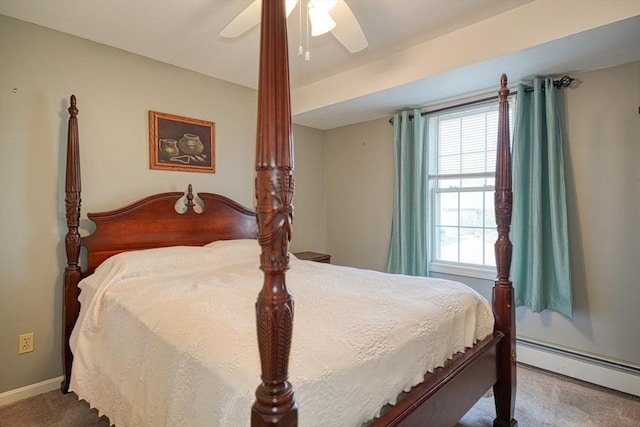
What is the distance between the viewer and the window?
3047 millimetres

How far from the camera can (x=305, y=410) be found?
3.20ft

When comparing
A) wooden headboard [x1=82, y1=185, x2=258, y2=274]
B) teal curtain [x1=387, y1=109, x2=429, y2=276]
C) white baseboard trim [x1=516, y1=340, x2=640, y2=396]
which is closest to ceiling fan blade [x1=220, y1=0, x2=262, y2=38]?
wooden headboard [x1=82, y1=185, x2=258, y2=274]

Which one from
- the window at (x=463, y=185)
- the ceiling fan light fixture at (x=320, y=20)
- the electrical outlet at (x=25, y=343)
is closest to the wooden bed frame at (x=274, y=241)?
the electrical outlet at (x=25, y=343)

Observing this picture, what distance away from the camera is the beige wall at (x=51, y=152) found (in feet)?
7.21

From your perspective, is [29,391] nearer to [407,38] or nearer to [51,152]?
[51,152]

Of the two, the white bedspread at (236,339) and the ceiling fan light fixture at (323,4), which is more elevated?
the ceiling fan light fixture at (323,4)

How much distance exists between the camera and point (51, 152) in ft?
7.70

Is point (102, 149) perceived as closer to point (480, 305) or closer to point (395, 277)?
point (395, 277)

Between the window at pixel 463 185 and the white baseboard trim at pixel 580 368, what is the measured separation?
71cm

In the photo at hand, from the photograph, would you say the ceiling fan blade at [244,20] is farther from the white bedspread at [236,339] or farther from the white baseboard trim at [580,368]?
the white baseboard trim at [580,368]

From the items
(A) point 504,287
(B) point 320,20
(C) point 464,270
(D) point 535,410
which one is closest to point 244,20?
(B) point 320,20

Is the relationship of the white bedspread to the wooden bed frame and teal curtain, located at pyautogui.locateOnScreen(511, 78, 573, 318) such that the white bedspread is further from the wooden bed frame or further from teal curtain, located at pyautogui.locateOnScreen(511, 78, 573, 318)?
teal curtain, located at pyautogui.locateOnScreen(511, 78, 573, 318)

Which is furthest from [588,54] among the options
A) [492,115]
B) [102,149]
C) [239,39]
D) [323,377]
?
[102,149]

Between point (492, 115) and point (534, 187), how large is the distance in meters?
0.81
